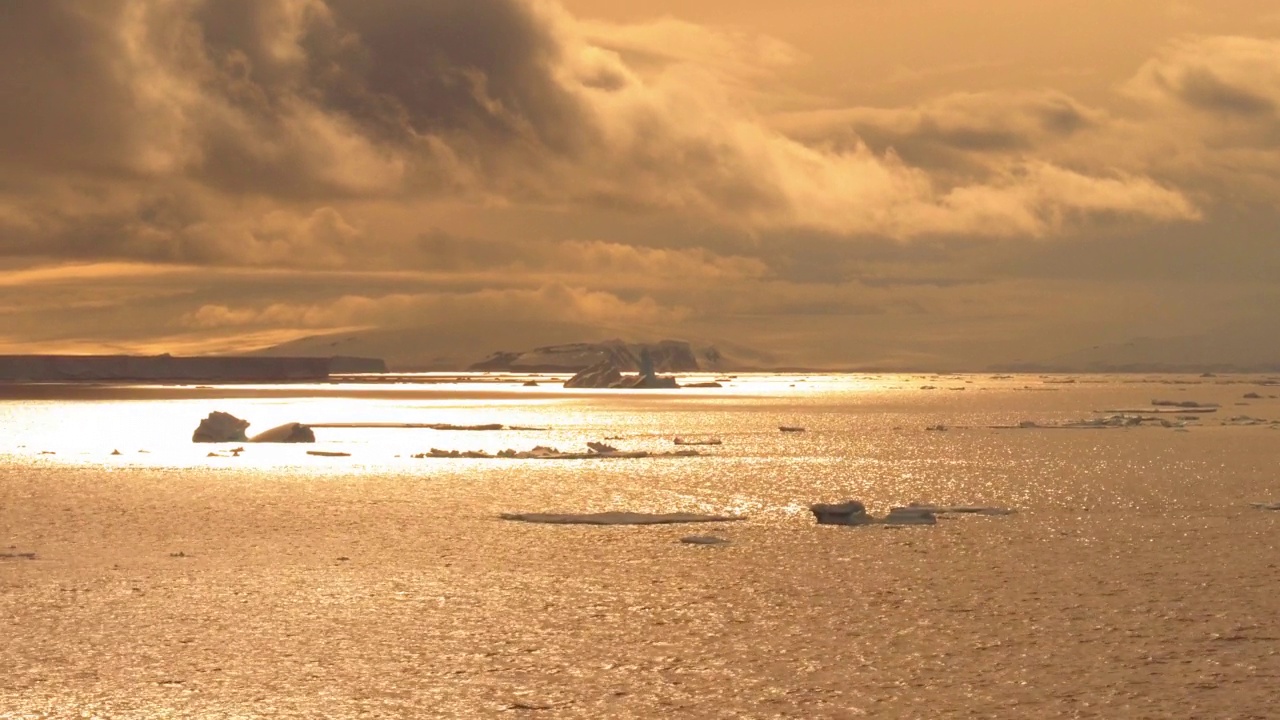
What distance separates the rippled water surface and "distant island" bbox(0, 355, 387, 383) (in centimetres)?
11900

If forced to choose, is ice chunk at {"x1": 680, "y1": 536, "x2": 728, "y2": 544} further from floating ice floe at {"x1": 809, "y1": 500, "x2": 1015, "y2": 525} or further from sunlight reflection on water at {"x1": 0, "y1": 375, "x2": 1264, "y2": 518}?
sunlight reflection on water at {"x1": 0, "y1": 375, "x2": 1264, "y2": 518}

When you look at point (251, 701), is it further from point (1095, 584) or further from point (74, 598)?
point (1095, 584)

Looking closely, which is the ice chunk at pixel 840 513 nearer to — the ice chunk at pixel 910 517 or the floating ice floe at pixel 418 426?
the ice chunk at pixel 910 517

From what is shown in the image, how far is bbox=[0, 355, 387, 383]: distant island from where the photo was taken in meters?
138

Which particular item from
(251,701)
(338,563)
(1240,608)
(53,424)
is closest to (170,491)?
(338,563)

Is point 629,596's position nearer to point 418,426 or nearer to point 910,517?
point 910,517

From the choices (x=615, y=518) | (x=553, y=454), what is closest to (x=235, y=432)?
(x=553, y=454)

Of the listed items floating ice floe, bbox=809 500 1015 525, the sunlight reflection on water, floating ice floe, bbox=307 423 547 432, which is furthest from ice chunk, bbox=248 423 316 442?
floating ice floe, bbox=809 500 1015 525

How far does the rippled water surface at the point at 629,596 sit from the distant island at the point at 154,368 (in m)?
119

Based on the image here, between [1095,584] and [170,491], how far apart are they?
53.4ft

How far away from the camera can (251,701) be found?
31.7 ft

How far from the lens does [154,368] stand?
146m

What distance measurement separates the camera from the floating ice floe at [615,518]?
771 inches

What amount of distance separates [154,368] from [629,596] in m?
142
